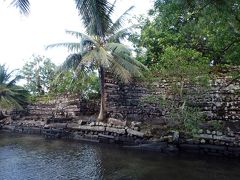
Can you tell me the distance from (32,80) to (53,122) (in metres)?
13.5

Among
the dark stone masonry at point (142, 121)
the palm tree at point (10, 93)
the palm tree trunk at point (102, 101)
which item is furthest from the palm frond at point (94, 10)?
the palm tree at point (10, 93)

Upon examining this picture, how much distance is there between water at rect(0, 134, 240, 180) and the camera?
10734mm

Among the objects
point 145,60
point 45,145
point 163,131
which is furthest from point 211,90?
point 45,145

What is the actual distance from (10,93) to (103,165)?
53.0 feet

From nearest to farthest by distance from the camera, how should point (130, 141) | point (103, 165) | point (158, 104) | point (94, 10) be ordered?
1. point (94, 10)
2. point (103, 165)
3. point (130, 141)
4. point (158, 104)

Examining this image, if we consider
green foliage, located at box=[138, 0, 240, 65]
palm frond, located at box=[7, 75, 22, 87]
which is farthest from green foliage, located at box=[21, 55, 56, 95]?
green foliage, located at box=[138, 0, 240, 65]

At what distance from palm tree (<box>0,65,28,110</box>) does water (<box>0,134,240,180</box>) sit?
10040 mm

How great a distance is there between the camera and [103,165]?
1230 cm

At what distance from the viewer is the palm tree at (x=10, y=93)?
2567cm

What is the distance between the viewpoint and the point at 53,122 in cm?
2117

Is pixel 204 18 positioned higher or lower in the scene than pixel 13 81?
lower

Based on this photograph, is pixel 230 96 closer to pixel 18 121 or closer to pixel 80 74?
pixel 80 74

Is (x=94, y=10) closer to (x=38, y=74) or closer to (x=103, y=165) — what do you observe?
(x=103, y=165)

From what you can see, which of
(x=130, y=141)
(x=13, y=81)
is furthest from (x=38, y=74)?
(x=130, y=141)
